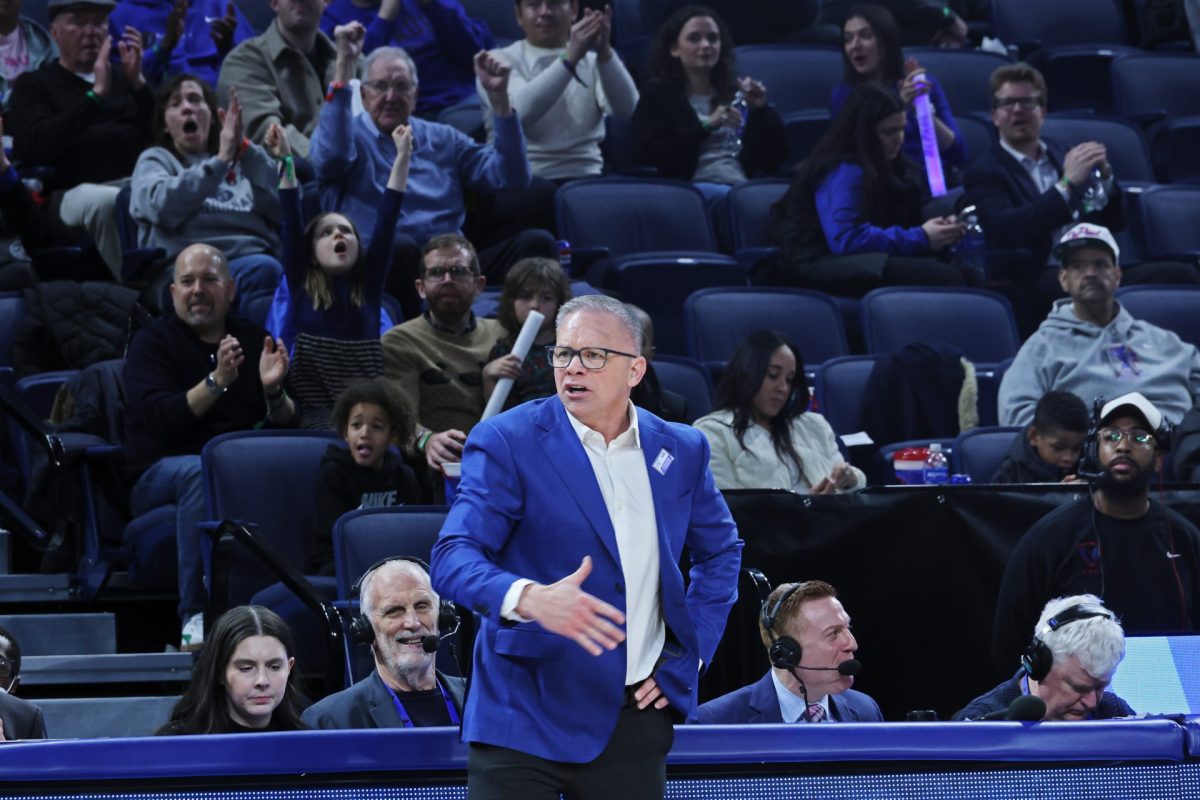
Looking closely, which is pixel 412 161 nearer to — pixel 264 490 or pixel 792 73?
pixel 264 490

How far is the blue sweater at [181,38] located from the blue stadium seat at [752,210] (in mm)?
2367

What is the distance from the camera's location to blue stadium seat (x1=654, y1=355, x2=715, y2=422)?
6734mm

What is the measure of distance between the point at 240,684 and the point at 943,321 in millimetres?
4013

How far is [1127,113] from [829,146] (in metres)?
3.00

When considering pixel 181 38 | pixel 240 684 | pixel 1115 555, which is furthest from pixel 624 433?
pixel 181 38

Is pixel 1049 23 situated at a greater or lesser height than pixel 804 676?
greater

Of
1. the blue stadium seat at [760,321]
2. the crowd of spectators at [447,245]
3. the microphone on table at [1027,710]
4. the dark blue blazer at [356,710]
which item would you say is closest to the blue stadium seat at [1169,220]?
the crowd of spectators at [447,245]

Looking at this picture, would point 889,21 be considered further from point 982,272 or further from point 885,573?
point 885,573

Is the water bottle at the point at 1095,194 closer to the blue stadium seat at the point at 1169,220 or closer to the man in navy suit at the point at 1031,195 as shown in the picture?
the man in navy suit at the point at 1031,195

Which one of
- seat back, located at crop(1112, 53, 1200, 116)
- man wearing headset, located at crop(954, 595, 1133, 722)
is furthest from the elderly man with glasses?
seat back, located at crop(1112, 53, 1200, 116)

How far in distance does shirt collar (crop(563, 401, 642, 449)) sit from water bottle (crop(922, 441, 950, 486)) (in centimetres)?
331

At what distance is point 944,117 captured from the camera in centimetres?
881

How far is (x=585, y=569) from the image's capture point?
2832 millimetres

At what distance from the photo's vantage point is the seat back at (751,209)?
8250 millimetres
